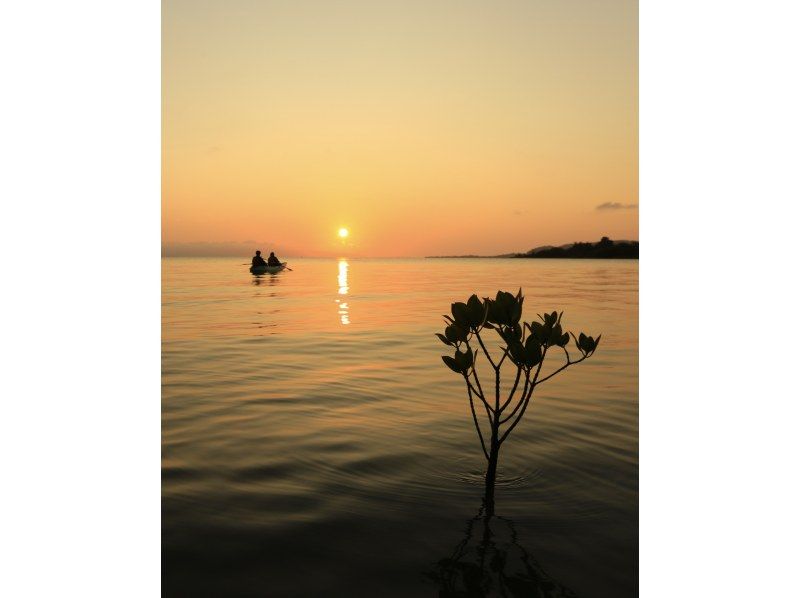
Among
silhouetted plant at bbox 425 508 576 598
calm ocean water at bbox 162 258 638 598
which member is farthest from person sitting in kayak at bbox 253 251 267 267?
silhouetted plant at bbox 425 508 576 598

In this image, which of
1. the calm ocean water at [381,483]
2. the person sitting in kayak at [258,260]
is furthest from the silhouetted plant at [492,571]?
the person sitting in kayak at [258,260]

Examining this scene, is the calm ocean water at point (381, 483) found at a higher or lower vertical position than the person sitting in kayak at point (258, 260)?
lower

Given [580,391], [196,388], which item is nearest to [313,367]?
[196,388]

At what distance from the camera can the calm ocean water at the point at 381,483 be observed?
316cm

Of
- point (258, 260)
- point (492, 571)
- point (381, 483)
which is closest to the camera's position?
point (492, 571)

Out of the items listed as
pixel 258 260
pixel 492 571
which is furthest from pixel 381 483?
pixel 258 260

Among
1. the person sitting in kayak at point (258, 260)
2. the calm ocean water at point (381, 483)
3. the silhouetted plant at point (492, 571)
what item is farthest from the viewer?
the person sitting in kayak at point (258, 260)

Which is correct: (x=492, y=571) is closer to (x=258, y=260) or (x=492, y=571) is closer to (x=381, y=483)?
(x=381, y=483)

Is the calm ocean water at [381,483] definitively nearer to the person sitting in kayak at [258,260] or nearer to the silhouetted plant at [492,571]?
the silhouetted plant at [492,571]

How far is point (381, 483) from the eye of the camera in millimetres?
4406

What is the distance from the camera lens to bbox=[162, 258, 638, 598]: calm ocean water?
3.16 metres
